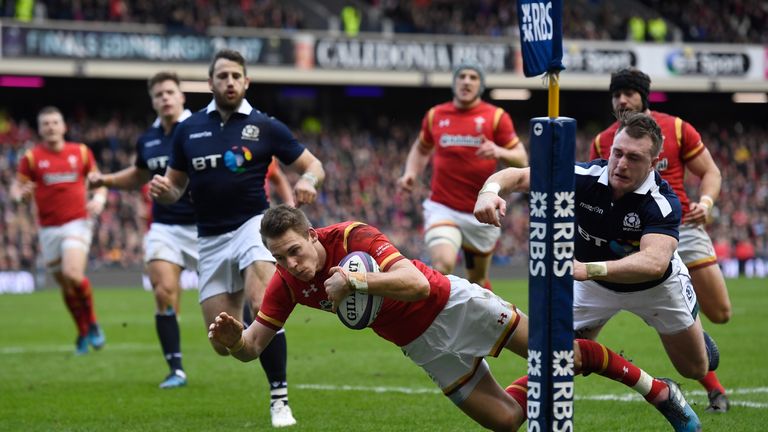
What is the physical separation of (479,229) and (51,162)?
233 inches

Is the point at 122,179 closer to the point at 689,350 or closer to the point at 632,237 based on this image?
the point at 632,237

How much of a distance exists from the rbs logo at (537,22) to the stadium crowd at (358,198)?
24557 mm

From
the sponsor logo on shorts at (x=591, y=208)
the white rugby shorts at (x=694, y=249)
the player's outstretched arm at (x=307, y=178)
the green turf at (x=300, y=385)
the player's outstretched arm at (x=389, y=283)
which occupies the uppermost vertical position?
the player's outstretched arm at (x=307, y=178)

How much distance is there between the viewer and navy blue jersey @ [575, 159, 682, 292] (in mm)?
6566

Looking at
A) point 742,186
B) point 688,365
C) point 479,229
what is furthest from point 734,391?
point 742,186

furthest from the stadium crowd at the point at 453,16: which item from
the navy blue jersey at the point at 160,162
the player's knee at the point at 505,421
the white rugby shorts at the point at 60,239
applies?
the player's knee at the point at 505,421

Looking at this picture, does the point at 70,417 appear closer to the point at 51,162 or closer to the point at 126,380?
the point at 126,380

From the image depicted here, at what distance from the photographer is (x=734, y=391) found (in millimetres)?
9719

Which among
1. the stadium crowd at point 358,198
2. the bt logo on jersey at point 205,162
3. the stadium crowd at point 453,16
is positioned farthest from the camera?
the stadium crowd at point 453,16

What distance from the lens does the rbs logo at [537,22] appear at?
17.3 ft

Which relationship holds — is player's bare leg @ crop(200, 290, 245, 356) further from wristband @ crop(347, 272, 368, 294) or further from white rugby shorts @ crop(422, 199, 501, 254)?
white rugby shorts @ crop(422, 199, 501, 254)

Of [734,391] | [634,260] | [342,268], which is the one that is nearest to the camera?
[342,268]

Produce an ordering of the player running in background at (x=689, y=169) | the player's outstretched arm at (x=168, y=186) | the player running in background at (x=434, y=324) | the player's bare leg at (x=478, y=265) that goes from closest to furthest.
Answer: the player running in background at (x=434, y=324) < the player running in background at (x=689, y=169) < the player's outstretched arm at (x=168, y=186) < the player's bare leg at (x=478, y=265)

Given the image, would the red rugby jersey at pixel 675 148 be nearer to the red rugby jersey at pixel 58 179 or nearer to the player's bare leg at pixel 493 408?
the player's bare leg at pixel 493 408
